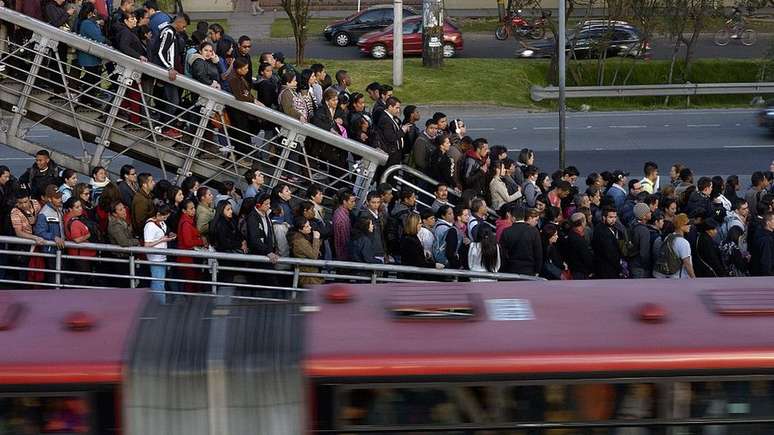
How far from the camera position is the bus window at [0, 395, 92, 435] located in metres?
7.32

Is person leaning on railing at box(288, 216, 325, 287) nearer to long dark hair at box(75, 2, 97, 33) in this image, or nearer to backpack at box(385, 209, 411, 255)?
backpack at box(385, 209, 411, 255)

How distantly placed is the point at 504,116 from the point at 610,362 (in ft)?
75.0

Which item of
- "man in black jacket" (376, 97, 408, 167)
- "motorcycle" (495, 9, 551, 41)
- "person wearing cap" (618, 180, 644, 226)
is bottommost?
"person wearing cap" (618, 180, 644, 226)

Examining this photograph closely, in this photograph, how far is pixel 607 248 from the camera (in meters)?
13.4

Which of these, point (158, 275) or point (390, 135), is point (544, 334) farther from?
point (390, 135)

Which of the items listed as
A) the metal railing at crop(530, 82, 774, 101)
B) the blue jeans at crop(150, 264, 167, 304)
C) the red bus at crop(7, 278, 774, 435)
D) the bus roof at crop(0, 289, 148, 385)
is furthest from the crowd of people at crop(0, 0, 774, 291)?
the metal railing at crop(530, 82, 774, 101)

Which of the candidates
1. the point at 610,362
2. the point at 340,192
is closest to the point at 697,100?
the point at 340,192

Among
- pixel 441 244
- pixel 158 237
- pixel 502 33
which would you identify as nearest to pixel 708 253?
pixel 441 244

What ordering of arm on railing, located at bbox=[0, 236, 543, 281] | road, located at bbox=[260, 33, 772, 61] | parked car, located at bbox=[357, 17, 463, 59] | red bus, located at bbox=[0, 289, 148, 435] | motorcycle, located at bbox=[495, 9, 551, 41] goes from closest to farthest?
red bus, located at bbox=[0, 289, 148, 435] < arm on railing, located at bbox=[0, 236, 543, 281] < parked car, located at bbox=[357, 17, 463, 59] < road, located at bbox=[260, 33, 772, 61] < motorcycle, located at bbox=[495, 9, 551, 41]

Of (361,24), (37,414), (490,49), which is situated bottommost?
(37,414)

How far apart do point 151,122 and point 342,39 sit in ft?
79.7

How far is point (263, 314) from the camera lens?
7996mm

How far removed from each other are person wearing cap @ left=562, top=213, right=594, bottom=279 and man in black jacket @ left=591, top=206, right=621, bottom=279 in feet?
0.33

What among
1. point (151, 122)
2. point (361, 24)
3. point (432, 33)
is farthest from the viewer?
point (361, 24)
